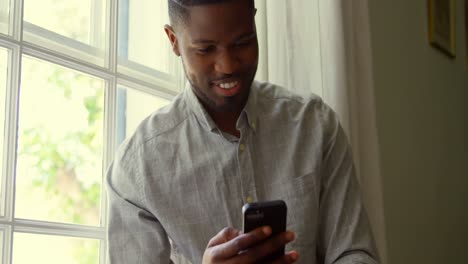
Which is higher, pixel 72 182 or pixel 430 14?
pixel 430 14

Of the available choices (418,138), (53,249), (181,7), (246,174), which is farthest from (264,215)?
(418,138)

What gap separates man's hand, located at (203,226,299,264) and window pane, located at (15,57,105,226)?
52 centimetres

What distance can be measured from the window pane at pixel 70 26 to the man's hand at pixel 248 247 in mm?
683

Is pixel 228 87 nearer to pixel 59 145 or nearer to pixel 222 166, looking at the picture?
pixel 222 166

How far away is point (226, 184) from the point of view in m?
1.47

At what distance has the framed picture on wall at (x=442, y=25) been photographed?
2873 millimetres

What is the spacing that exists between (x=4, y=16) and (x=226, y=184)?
600 millimetres

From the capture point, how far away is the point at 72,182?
5.43 ft

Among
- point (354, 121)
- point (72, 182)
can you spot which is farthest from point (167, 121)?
point (354, 121)

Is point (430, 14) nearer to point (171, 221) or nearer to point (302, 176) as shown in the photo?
point (302, 176)

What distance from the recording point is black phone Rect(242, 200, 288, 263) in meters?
1.19

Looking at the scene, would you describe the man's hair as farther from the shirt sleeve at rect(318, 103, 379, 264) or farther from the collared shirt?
the shirt sleeve at rect(318, 103, 379, 264)

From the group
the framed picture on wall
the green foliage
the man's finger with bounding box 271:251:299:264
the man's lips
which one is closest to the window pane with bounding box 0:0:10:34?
the green foliage

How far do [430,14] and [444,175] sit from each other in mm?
669
